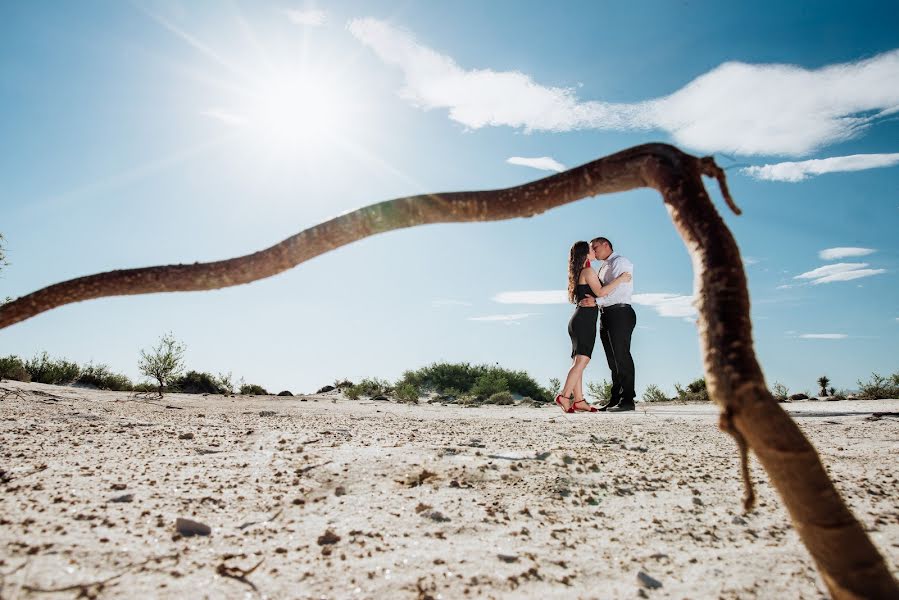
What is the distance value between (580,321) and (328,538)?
6.68 meters

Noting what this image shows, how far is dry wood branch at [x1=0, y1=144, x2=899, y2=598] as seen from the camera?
131 cm

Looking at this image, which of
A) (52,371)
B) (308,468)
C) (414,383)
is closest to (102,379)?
(52,371)

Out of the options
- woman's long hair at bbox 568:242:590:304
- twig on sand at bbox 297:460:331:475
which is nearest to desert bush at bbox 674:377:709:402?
woman's long hair at bbox 568:242:590:304

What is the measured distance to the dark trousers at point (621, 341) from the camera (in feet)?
26.8

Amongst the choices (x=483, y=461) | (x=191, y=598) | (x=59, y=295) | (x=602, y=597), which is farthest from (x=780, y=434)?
(x=59, y=295)

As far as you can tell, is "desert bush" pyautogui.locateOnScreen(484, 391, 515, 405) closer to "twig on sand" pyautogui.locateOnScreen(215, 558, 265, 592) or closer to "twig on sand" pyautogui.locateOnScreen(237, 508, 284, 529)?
"twig on sand" pyautogui.locateOnScreen(237, 508, 284, 529)

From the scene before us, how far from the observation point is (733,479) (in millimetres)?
3072

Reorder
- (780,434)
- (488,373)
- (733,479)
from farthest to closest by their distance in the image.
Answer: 1. (488,373)
2. (733,479)
3. (780,434)

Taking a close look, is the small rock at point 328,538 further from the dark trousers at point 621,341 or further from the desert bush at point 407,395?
the desert bush at point 407,395

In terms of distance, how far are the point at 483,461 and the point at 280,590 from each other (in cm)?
169

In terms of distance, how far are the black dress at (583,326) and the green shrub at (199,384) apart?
1206cm

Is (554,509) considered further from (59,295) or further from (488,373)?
(488,373)

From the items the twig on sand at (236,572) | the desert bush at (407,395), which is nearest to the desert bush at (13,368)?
the desert bush at (407,395)

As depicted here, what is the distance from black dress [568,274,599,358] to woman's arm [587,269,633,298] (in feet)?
0.96
